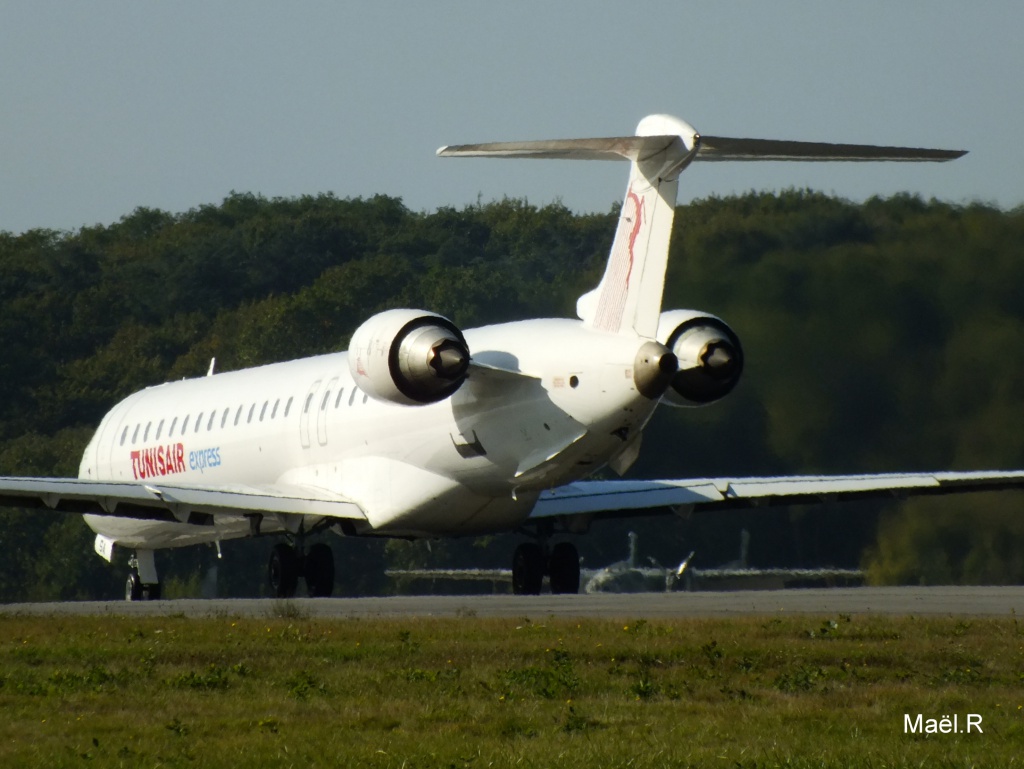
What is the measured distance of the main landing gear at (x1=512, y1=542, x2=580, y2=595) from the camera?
966 inches

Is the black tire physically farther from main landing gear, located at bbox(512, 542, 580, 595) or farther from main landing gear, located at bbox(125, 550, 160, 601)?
main landing gear, located at bbox(512, 542, 580, 595)

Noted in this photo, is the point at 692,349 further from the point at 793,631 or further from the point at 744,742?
the point at 744,742

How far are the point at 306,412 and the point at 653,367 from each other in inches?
304

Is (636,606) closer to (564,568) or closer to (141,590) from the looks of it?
(564,568)

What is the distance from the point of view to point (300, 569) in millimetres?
24453

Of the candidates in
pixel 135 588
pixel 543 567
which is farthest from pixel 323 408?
pixel 135 588

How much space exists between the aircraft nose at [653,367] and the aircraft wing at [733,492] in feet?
16.5

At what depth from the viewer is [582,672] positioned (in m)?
12.6

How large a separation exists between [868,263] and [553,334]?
13826 mm

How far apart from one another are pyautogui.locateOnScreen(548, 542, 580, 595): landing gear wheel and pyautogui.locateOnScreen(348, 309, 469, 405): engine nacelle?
461 cm

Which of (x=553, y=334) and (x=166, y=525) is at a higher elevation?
(x=553, y=334)

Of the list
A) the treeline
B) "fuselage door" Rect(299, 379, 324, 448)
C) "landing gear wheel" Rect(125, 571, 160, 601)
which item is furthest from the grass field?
the treeline

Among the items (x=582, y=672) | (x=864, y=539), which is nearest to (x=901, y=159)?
(x=582, y=672)

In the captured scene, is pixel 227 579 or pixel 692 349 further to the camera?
pixel 227 579
